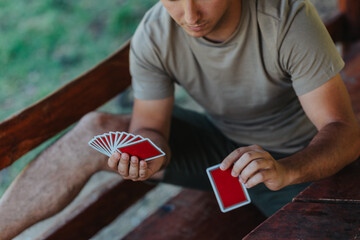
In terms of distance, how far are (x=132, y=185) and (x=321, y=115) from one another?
1.09 meters

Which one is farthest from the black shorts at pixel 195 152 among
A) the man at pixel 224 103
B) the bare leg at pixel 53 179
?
the bare leg at pixel 53 179

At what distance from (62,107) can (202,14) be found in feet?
2.61

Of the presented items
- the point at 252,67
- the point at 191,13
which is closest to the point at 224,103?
the point at 252,67

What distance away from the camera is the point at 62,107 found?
1.93 m

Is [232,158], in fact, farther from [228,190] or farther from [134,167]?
[134,167]

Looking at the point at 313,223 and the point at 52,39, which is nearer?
the point at 313,223

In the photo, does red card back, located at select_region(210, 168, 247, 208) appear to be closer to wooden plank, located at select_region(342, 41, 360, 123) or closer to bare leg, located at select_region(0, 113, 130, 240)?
bare leg, located at select_region(0, 113, 130, 240)

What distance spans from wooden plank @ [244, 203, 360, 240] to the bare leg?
2.93ft

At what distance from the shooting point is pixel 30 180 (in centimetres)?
176

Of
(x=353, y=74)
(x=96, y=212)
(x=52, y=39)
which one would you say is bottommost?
(x=353, y=74)

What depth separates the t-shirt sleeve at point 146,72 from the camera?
1.76m

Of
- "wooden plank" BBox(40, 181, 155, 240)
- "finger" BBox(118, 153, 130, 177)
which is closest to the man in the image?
→ "finger" BBox(118, 153, 130, 177)

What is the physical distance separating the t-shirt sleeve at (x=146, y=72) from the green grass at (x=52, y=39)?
85.1 inches

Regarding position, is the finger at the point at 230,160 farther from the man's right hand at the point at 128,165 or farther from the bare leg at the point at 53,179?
the bare leg at the point at 53,179
